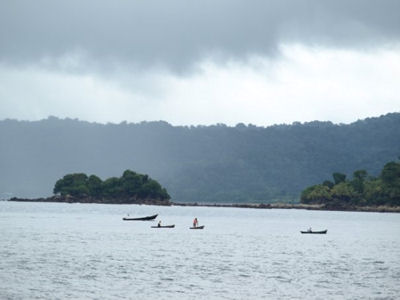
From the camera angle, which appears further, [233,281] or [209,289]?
[233,281]

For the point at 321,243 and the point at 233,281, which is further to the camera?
the point at 321,243

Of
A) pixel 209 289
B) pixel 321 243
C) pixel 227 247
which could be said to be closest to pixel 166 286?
pixel 209 289

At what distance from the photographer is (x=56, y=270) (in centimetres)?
7456

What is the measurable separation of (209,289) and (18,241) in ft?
172

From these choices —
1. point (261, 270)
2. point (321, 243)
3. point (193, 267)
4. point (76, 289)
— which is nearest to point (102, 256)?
point (193, 267)

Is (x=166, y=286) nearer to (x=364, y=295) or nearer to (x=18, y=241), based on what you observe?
(x=364, y=295)

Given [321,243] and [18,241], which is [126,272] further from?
[321,243]

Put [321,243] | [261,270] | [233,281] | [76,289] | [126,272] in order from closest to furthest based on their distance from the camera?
[76,289]
[233,281]
[126,272]
[261,270]
[321,243]

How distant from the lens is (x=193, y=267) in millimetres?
81000

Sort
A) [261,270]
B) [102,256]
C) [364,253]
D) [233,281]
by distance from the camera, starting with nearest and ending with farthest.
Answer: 1. [233,281]
2. [261,270]
3. [102,256]
4. [364,253]

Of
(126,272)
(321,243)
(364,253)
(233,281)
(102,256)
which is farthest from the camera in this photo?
(321,243)

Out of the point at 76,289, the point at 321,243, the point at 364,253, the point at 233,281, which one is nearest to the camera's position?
the point at 76,289

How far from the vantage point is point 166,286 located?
65875 millimetres

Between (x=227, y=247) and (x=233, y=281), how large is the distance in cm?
4018
